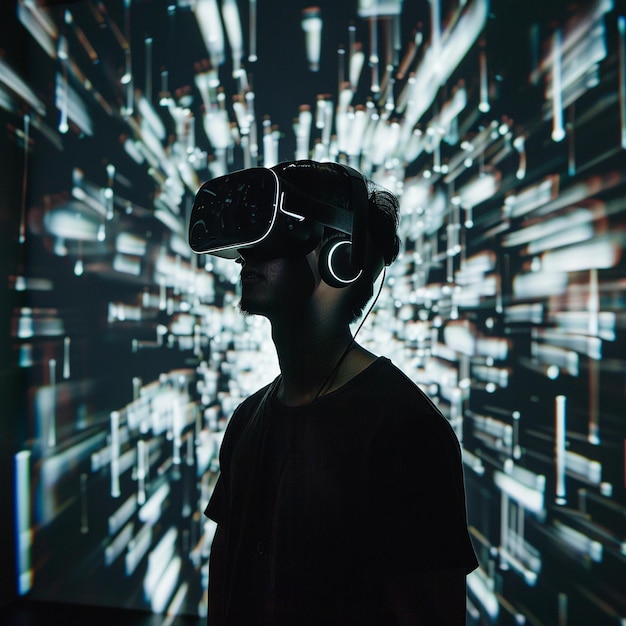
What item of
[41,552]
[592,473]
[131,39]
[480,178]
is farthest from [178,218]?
[592,473]

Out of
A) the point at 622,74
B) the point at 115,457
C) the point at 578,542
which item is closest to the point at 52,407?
the point at 115,457

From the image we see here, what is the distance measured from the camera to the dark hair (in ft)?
2.79

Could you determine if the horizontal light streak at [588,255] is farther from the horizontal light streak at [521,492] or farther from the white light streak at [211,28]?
the white light streak at [211,28]

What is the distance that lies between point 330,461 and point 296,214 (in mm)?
357

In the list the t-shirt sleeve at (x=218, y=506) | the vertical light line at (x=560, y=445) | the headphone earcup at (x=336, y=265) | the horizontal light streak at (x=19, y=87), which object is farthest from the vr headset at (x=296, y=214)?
the horizontal light streak at (x=19, y=87)

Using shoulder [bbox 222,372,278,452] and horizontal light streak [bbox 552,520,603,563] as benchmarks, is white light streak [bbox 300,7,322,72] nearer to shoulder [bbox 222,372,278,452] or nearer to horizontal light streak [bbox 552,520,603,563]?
shoulder [bbox 222,372,278,452]

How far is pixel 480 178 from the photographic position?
1.67 m

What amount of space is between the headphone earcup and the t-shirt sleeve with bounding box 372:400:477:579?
0.73 ft

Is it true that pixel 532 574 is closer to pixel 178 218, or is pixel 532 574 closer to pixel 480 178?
pixel 480 178

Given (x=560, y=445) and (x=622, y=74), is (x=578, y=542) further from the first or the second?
(x=622, y=74)

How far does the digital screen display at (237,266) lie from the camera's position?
5.18ft

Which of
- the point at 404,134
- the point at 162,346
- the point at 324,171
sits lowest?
the point at 162,346

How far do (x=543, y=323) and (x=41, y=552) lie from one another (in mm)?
1957

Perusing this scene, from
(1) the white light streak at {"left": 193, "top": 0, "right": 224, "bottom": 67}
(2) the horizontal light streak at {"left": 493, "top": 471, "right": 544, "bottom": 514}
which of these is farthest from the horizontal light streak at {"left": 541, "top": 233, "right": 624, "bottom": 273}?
(1) the white light streak at {"left": 193, "top": 0, "right": 224, "bottom": 67}
